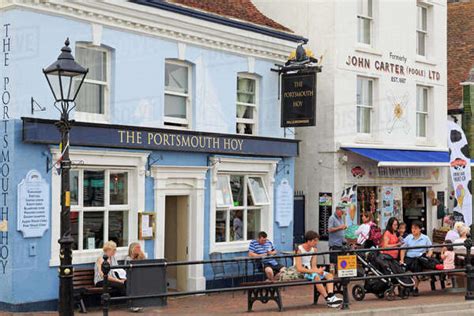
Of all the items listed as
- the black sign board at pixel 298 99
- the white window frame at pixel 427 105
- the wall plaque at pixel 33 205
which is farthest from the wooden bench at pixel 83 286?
the white window frame at pixel 427 105

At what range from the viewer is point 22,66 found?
1446cm

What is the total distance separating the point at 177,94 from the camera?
58.4 ft

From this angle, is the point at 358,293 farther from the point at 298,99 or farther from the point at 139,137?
the point at 298,99

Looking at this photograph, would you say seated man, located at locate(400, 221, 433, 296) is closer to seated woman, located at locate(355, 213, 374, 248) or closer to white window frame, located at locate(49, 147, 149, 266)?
seated woman, located at locate(355, 213, 374, 248)

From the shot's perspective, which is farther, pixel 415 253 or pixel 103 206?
pixel 415 253

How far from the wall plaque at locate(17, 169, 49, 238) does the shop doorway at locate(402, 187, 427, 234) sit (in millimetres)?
13503

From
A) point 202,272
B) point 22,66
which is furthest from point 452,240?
point 22,66

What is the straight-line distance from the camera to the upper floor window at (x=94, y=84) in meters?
15.8

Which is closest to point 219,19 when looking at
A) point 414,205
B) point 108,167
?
point 108,167

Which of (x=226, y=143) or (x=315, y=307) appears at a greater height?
(x=226, y=143)

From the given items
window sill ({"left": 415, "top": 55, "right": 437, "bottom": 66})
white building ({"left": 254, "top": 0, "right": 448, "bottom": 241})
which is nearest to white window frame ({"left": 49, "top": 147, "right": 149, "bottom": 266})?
white building ({"left": 254, "top": 0, "right": 448, "bottom": 241})

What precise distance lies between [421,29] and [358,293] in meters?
12.7

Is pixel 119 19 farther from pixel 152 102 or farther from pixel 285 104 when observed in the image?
pixel 285 104

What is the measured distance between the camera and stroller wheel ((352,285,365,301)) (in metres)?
15.5
